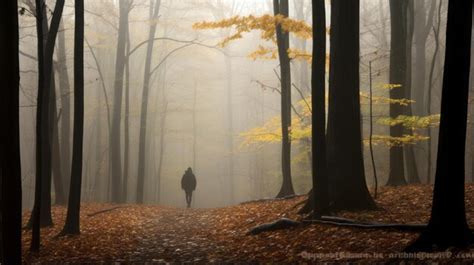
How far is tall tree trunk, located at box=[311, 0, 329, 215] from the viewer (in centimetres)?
834

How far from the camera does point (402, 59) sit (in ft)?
45.8

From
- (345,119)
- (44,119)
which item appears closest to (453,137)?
(345,119)

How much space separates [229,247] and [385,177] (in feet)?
73.3

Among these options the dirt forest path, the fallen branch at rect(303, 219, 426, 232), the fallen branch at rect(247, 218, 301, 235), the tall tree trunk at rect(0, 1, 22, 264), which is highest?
the tall tree trunk at rect(0, 1, 22, 264)

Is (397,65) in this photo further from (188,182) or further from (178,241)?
(188,182)

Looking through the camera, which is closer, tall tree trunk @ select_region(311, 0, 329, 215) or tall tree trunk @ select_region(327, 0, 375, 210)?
tall tree trunk @ select_region(311, 0, 329, 215)

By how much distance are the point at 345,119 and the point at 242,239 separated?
3653mm

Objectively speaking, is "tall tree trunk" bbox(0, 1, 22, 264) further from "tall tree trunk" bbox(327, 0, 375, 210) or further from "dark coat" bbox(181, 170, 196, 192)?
"dark coat" bbox(181, 170, 196, 192)

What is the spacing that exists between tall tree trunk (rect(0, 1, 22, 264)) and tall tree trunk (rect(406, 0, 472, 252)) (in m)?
5.69

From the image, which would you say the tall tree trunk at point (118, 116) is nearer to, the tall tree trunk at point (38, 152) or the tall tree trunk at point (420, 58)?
the tall tree trunk at point (38, 152)

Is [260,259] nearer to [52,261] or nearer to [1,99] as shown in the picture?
[52,261]

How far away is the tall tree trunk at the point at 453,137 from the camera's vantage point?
4.99m

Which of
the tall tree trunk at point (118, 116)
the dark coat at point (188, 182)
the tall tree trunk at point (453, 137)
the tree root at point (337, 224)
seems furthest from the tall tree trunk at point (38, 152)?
the tall tree trunk at point (118, 116)

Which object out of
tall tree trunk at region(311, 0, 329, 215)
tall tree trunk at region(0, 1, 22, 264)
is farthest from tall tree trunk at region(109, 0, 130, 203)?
tall tree trunk at region(0, 1, 22, 264)
